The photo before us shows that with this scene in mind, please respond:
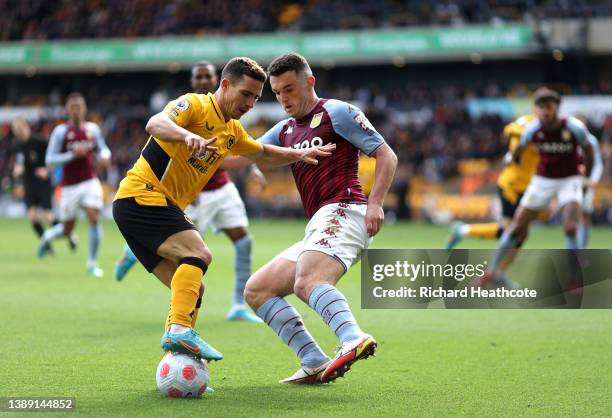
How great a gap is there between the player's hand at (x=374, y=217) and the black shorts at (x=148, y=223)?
3.78ft

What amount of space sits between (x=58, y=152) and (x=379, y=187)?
8.92 m

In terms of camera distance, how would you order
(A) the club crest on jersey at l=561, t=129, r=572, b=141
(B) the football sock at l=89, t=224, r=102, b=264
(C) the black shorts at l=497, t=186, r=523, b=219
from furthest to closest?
(B) the football sock at l=89, t=224, r=102, b=264
(C) the black shorts at l=497, t=186, r=523, b=219
(A) the club crest on jersey at l=561, t=129, r=572, b=141

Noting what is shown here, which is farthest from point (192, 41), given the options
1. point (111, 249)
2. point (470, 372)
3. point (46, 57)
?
point (470, 372)

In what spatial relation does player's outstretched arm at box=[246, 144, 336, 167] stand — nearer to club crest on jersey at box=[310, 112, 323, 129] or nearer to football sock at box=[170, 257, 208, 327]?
club crest on jersey at box=[310, 112, 323, 129]

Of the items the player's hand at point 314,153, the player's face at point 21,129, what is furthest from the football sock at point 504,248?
the player's face at point 21,129

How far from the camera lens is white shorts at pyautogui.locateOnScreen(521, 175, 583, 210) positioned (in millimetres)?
11852

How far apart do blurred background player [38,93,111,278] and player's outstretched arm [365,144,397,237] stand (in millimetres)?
8256

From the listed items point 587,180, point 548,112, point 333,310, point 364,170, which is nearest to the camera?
point 333,310

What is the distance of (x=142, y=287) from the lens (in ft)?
41.9

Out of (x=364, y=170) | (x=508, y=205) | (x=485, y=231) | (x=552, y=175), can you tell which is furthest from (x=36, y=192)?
(x=364, y=170)

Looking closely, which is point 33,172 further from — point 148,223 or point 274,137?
point 148,223

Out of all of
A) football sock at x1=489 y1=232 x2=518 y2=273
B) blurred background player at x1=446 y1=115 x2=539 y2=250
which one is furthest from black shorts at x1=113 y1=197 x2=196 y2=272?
blurred background player at x1=446 y1=115 x2=539 y2=250

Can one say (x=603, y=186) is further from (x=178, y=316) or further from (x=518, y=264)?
(x=178, y=316)

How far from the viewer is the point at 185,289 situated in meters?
6.01
